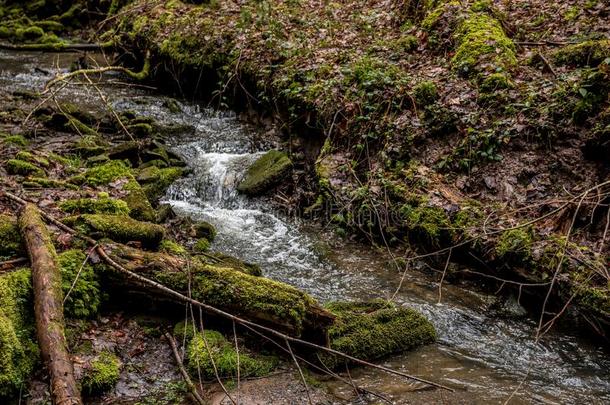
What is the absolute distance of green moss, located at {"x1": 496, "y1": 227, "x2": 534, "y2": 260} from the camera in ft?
18.8

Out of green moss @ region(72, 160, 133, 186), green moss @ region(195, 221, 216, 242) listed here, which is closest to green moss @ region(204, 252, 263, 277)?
green moss @ region(195, 221, 216, 242)

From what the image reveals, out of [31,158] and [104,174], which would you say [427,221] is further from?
[31,158]

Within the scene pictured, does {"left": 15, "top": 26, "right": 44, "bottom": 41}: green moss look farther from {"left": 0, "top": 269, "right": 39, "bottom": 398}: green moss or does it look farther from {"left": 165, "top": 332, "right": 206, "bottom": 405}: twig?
{"left": 165, "top": 332, "right": 206, "bottom": 405}: twig

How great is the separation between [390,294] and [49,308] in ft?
12.1

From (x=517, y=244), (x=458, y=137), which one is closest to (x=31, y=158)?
(x=458, y=137)

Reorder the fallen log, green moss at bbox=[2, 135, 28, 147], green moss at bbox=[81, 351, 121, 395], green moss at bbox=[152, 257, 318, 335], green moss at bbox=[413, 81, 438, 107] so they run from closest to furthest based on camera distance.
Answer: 1. the fallen log
2. green moss at bbox=[81, 351, 121, 395]
3. green moss at bbox=[152, 257, 318, 335]
4. green moss at bbox=[413, 81, 438, 107]
5. green moss at bbox=[2, 135, 28, 147]

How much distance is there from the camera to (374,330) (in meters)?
4.80

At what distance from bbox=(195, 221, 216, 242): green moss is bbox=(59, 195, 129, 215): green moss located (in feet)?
3.77

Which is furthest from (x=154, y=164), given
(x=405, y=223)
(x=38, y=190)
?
(x=405, y=223)

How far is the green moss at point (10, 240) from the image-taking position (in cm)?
436

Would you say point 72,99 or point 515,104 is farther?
point 72,99

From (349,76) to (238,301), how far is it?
219 inches

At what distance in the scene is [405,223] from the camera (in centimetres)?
679

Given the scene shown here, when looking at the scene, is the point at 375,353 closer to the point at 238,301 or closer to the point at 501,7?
the point at 238,301
